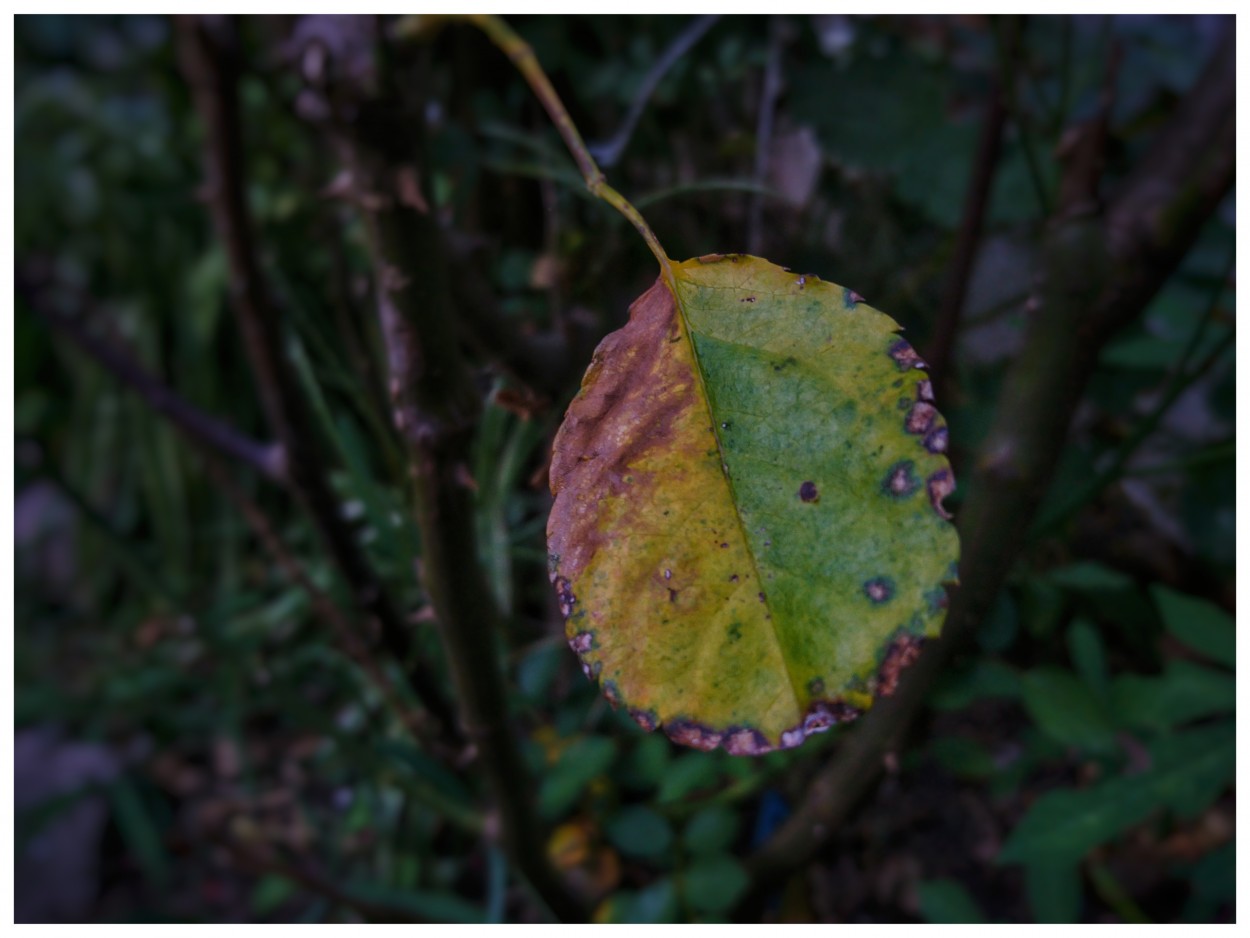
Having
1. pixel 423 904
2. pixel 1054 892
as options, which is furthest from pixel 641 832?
pixel 1054 892

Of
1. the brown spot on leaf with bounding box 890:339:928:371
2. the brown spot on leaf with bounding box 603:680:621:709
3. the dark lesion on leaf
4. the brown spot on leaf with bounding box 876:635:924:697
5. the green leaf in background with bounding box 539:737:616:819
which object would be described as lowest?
the green leaf in background with bounding box 539:737:616:819

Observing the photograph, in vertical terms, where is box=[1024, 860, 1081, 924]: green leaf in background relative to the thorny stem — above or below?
below

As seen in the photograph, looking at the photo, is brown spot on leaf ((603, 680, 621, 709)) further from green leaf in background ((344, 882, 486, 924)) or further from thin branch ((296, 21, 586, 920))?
green leaf in background ((344, 882, 486, 924))

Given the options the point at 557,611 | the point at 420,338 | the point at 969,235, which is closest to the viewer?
the point at 420,338

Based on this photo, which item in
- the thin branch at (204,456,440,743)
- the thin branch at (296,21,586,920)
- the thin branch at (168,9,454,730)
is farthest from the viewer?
the thin branch at (204,456,440,743)

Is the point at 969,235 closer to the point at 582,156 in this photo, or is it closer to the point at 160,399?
the point at 582,156

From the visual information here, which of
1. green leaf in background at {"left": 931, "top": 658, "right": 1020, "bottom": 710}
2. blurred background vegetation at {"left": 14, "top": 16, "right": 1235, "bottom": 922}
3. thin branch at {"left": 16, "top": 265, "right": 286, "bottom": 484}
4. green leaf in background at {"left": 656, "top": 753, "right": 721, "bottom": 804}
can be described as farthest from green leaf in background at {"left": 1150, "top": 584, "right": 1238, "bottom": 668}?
thin branch at {"left": 16, "top": 265, "right": 286, "bottom": 484}

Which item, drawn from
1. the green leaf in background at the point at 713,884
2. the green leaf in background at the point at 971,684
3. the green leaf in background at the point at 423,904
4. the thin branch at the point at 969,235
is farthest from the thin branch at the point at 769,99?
the green leaf in background at the point at 423,904
